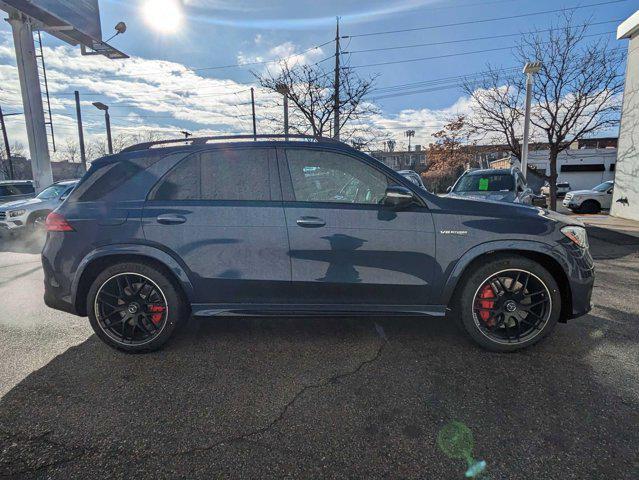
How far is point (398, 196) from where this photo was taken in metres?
2.93

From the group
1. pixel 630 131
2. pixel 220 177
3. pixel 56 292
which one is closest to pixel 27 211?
pixel 56 292

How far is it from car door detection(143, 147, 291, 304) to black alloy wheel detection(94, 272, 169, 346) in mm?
388

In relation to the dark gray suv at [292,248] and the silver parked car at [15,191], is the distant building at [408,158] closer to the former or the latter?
the silver parked car at [15,191]

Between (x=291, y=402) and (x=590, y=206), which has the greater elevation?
(x=590, y=206)

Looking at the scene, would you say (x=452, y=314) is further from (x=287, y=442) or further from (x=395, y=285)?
(x=287, y=442)

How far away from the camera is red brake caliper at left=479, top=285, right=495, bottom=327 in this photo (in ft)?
10.3

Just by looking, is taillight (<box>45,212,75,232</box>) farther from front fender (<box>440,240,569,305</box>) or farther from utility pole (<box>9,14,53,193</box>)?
utility pole (<box>9,14,53,193</box>)

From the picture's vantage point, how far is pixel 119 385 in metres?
2.75

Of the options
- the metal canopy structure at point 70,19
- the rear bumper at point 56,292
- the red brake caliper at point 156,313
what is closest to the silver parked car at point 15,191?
the metal canopy structure at point 70,19

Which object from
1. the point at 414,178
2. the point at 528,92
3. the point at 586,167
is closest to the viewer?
the point at 414,178

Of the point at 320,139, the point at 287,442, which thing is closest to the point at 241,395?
the point at 287,442

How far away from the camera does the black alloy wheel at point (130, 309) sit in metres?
3.21

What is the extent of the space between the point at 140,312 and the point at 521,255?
3342 mm

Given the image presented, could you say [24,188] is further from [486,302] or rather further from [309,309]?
[486,302]
